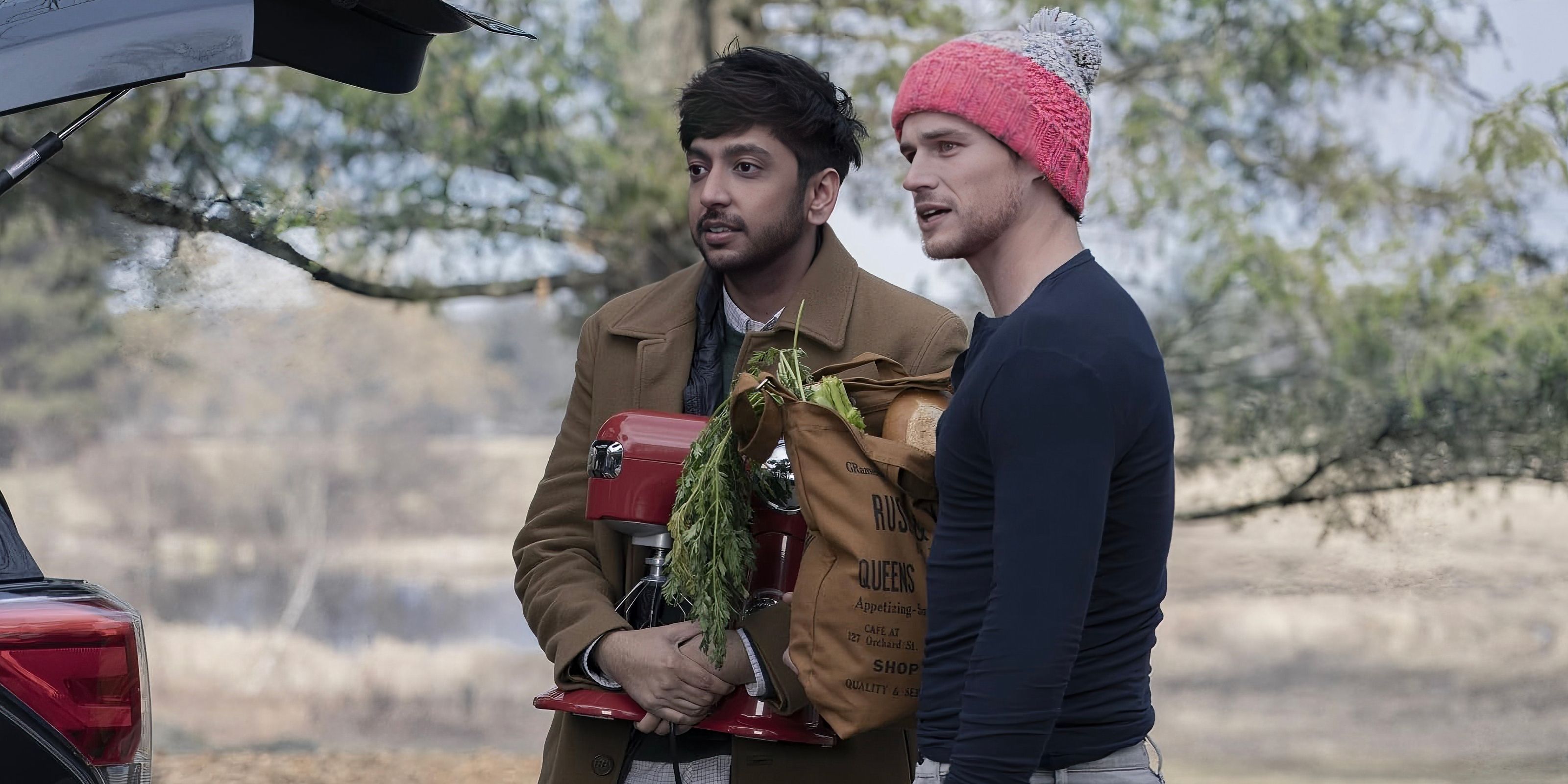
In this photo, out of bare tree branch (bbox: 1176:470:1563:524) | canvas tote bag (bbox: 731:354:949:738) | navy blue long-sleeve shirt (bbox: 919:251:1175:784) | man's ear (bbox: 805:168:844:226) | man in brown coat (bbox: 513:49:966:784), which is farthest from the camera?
bare tree branch (bbox: 1176:470:1563:524)

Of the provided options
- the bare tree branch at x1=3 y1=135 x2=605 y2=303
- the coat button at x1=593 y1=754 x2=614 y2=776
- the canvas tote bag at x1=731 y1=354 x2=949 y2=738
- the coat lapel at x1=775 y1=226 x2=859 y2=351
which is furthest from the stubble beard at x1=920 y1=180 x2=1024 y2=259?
the bare tree branch at x1=3 y1=135 x2=605 y2=303

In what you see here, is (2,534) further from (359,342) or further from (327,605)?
(327,605)

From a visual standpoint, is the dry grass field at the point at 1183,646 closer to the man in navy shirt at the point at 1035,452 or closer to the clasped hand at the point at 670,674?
the clasped hand at the point at 670,674

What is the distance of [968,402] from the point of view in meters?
1.53

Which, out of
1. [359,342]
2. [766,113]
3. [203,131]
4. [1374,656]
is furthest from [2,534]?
[1374,656]

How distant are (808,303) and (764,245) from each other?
131 millimetres

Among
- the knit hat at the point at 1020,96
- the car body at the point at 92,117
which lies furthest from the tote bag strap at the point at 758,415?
the car body at the point at 92,117

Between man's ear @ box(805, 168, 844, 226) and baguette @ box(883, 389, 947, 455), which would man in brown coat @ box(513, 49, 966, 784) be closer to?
man's ear @ box(805, 168, 844, 226)

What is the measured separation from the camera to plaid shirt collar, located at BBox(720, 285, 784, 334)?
2.51m

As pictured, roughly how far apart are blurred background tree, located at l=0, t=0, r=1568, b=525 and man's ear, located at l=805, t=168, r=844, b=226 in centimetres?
365

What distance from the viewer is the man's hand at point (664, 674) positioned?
2064 mm

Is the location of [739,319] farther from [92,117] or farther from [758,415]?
[92,117]

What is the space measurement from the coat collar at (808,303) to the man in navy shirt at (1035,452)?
64 cm

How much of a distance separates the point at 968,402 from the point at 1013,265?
0.74ft
